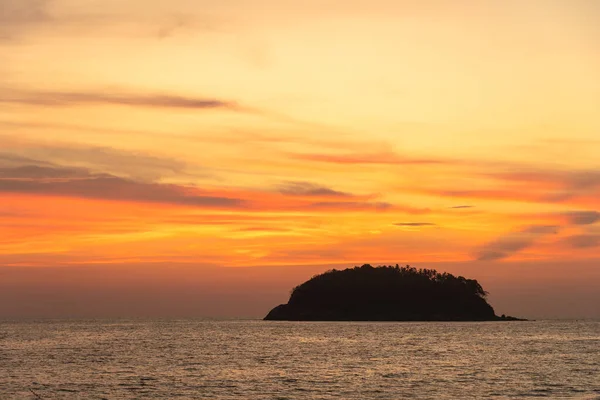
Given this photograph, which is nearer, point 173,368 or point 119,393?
point 119,393

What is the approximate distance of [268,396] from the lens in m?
62.3

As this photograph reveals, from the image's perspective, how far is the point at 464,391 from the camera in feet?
213

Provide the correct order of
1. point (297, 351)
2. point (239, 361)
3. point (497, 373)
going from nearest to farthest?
1. point (497, 373)
2. point (239, 361)
3. point (297, 351)

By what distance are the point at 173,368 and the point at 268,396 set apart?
26.9 metres

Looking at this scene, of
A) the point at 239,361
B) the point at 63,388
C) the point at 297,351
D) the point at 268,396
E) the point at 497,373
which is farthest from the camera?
the point at 297,351

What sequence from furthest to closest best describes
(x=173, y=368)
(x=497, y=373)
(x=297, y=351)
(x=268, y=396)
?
(x=297, y=351) → (x=173, y=368) → (x=497, y=373) → (x=268, y=396)

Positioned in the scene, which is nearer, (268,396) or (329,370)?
(268,396)

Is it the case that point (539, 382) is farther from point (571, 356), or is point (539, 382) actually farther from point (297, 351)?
point (297, 351)

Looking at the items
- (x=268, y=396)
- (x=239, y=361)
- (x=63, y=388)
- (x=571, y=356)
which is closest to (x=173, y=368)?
(x=239, y=361)

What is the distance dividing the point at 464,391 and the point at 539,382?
416 inches

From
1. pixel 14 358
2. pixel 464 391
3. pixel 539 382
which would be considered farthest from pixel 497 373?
pixel 14 358

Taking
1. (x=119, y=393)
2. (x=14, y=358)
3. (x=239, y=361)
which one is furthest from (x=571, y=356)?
(x=14, y=358)

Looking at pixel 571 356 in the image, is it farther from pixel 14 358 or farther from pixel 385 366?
pixel 14 358

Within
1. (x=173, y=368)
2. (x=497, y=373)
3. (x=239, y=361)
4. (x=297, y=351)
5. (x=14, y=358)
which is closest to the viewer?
(x=497, y=373)
